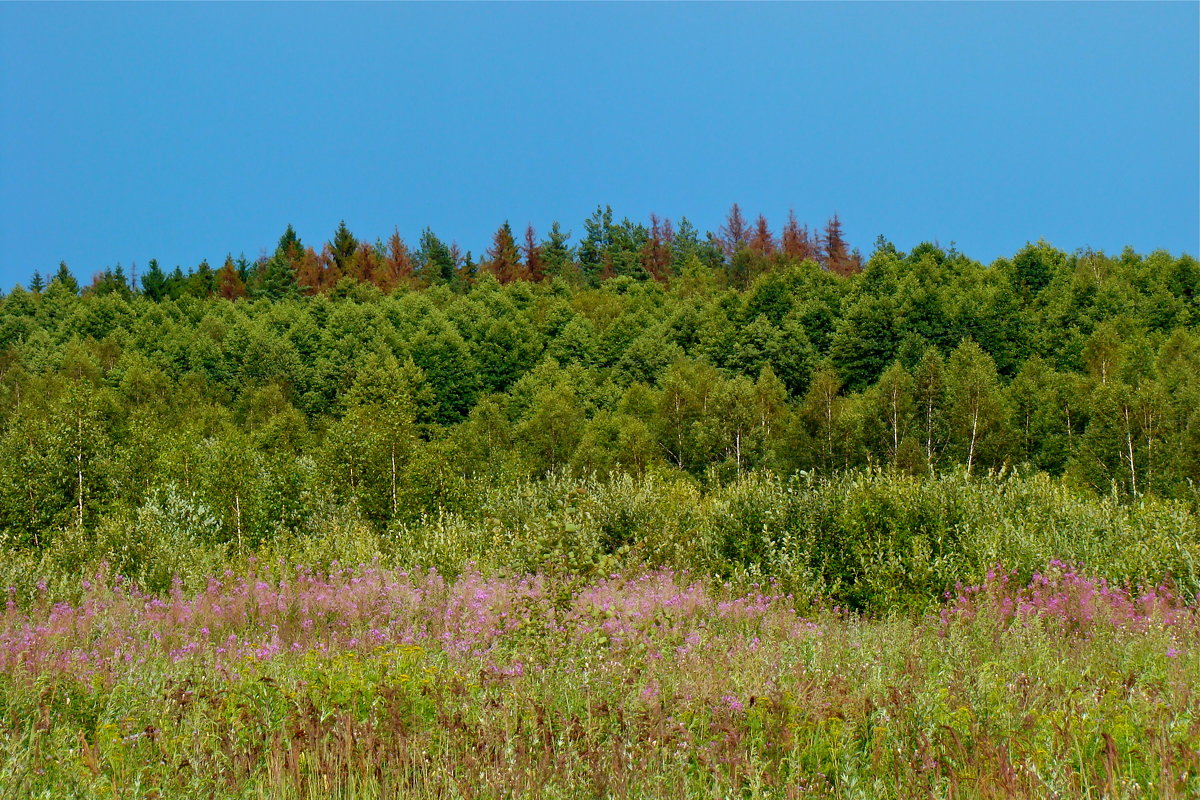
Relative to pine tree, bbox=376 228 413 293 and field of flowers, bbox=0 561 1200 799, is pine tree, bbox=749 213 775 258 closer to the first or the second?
pine tree, bbox=376 228 413 293

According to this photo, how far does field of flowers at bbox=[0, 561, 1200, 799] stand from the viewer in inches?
203

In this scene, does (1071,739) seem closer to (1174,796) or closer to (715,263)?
(1174,796)

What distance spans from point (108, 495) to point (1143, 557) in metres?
39.5

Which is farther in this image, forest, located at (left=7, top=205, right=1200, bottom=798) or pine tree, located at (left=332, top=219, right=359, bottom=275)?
pine tree, located at (left=332, top=219, right=359, bottom=275)

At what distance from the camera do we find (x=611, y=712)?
6.39m

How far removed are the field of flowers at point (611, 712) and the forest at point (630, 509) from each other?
0.06 meters

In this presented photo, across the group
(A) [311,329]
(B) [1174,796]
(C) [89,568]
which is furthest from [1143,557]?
(A) [311,329]

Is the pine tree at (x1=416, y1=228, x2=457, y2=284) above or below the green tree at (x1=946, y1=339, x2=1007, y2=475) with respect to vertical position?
above

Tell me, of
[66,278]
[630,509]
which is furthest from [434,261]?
[630,509]

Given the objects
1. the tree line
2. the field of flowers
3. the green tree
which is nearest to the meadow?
the field of flowers

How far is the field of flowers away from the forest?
0.06m

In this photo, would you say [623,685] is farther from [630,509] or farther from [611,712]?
[630,509]

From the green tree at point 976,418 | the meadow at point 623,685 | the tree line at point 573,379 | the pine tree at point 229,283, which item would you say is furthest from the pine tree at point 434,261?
the meadow at point 623,685

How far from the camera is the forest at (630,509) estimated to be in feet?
19.4
